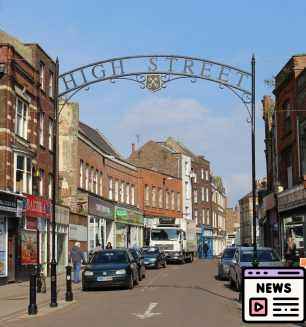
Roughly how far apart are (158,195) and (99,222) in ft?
76.0

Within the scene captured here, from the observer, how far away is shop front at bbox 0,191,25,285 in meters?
26.8

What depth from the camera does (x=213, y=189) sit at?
3861 inches

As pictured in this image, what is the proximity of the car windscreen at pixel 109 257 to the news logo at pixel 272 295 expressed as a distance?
22.2m

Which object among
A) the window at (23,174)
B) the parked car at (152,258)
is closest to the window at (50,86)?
the window at (23,174)

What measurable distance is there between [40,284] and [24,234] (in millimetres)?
7929

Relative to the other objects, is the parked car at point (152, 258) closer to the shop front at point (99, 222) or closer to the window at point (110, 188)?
the shop front at point (99, 222)

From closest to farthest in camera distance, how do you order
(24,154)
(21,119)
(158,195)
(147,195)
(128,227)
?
(24,154)
(21,119)
(128,227)
(147,195)
(158,195)

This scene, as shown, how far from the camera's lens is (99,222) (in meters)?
48.4

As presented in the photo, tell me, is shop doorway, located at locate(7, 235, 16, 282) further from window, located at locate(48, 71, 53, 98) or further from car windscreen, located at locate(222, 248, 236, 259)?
window, located at locate(48, 71, 53, 98)

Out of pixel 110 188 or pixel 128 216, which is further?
pixel 128 216

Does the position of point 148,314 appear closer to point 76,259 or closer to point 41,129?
point 76,259

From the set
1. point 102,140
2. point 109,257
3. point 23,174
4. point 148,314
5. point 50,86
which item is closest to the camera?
point 148,314

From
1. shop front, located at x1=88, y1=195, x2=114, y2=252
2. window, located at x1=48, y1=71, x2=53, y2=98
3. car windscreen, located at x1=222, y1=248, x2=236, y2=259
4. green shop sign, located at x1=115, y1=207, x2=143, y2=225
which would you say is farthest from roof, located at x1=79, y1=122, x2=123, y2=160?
car windscreen, located at x1=222, y1=248, x2=236, y2=259

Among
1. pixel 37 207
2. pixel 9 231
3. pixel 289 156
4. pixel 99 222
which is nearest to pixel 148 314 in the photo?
pixel 9 231
